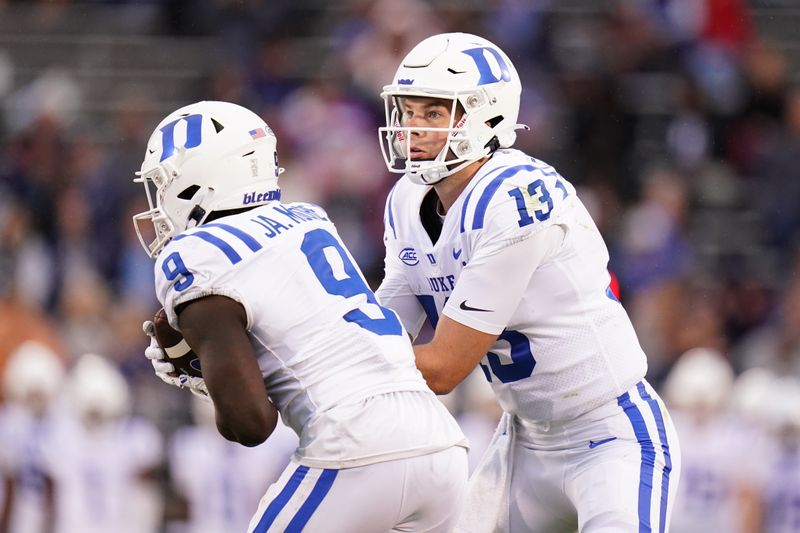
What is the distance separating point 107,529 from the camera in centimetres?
900

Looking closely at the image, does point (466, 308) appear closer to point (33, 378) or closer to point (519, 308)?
point (519, 308)

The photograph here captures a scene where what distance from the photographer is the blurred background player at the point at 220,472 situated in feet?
29.4

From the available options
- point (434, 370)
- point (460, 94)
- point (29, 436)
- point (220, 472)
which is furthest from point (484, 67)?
point (29, 436)

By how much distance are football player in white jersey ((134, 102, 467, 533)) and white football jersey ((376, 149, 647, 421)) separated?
43 centimetres

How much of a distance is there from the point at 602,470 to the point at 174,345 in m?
1.27

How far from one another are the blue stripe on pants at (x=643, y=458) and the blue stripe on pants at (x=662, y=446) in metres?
0.05

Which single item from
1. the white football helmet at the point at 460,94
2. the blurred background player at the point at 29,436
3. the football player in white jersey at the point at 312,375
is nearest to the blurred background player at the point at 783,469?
the blurred background player at the point at 29,436

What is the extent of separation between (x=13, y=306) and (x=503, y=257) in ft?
21.0

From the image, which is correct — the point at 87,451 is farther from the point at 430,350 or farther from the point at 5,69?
the point at 430,350

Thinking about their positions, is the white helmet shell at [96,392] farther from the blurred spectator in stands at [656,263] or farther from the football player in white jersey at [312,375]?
the football player in white jersey at [312,375]

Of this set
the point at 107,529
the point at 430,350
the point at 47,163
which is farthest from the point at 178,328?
the point at 47,163

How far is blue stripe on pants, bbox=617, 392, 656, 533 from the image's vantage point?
4.02 meters

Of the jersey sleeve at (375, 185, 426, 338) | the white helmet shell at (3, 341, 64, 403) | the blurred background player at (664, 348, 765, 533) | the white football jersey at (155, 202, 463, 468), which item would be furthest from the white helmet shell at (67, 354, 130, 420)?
the white football jersey at (155, 202, 463, 468)

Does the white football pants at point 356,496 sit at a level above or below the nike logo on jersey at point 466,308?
below
